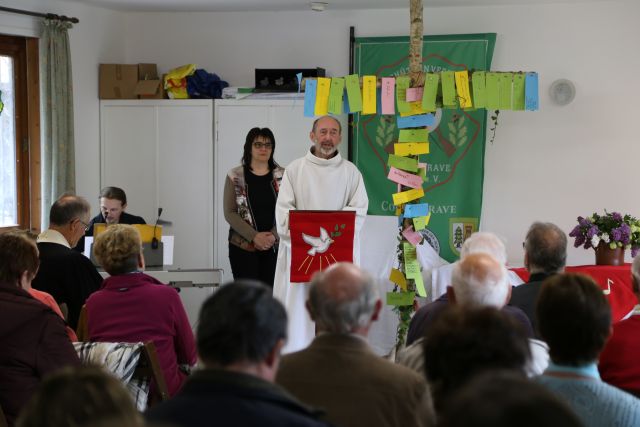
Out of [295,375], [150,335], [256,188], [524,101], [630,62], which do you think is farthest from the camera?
[630,62]

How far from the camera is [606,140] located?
690cm

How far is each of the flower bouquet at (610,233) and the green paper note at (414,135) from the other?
4.56ft

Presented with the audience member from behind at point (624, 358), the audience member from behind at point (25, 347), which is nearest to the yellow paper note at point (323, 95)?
the audience member from behind at point (25, 347)

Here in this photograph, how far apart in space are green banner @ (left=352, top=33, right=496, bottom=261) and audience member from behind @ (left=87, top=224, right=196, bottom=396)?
150 inches

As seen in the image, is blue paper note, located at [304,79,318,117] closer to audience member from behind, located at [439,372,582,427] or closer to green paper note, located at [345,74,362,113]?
green paper note, located at [345,74,362,113]

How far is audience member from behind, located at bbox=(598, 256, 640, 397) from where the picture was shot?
9.50ft

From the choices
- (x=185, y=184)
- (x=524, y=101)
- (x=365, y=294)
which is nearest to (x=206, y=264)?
(x=185, y=184)

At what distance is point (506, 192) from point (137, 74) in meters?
3.24

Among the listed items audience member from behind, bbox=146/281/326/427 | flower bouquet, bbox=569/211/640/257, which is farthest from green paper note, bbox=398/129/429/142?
audience member from behind, bbox=146/281/326/427

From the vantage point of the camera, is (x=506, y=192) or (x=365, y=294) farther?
(x=506, y=192)

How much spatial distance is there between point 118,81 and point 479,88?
3.64 metres

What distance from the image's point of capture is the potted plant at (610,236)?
5.59m

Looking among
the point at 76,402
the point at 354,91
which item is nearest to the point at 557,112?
the point at 354,91

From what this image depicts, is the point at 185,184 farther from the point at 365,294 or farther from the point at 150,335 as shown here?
the point at 365,294
